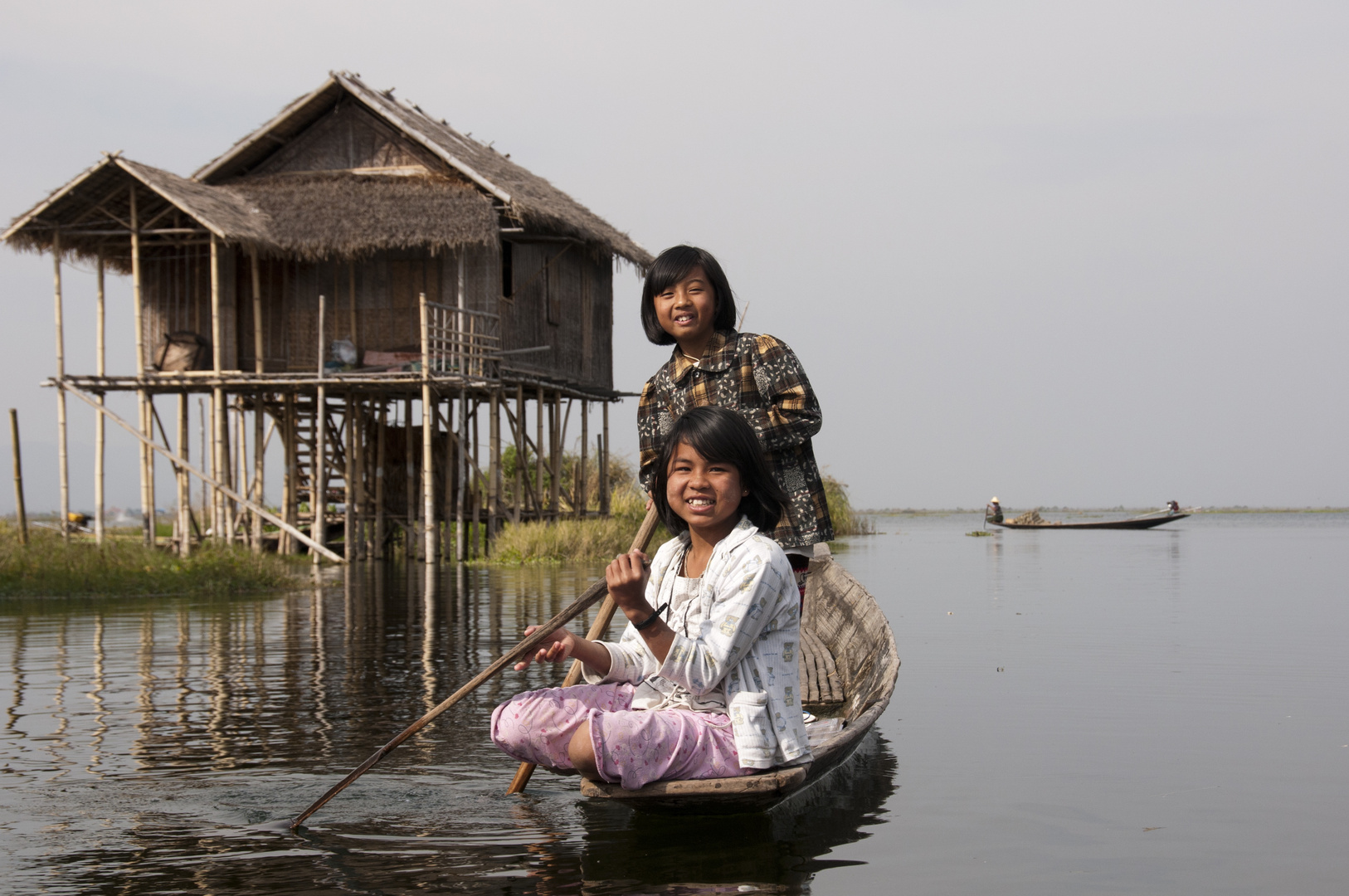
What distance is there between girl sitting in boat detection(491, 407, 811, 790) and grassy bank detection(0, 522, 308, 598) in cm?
1032

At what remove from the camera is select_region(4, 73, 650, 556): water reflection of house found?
17891 mm

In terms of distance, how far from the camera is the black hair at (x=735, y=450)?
12.0ft

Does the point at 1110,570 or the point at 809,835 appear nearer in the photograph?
the point at 809,835

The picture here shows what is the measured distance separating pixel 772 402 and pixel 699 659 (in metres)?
1.39

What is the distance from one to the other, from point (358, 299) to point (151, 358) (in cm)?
318

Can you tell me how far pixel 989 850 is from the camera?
12.9ft

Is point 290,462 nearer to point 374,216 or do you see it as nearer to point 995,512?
point 374,216

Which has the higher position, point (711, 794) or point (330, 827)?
point (711, 794)

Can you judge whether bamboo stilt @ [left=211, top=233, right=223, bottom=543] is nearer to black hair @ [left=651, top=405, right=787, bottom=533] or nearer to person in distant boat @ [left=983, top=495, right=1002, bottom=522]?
black hair @ [left=651, top=405, right=787, bottom=533]

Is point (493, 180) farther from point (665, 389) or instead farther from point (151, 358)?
point (665, 389)

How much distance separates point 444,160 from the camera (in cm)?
1897

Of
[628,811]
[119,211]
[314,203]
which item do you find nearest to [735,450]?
[628,811]

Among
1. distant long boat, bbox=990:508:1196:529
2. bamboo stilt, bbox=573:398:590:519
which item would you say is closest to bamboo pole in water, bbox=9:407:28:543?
bamboo stilt, bbox=573:398:590:519

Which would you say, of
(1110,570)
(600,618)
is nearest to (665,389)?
(600,618)
